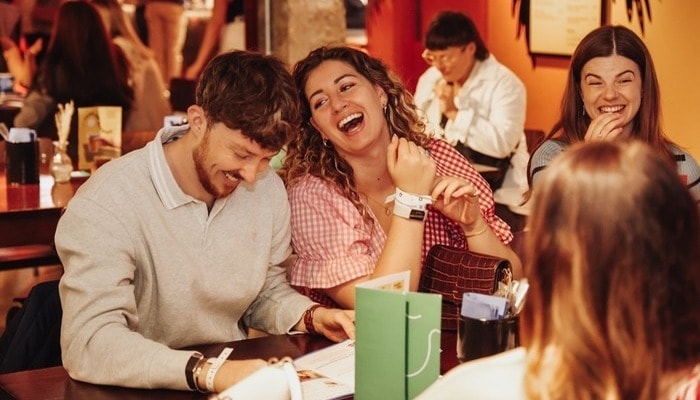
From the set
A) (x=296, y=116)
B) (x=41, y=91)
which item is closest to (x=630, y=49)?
(x=296, y=116)

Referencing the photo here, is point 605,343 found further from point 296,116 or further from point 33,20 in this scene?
point 33,20

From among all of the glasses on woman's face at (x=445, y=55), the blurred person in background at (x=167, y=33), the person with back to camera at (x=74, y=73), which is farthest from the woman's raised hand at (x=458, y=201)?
the blurred person in background at (x=167, y=33)

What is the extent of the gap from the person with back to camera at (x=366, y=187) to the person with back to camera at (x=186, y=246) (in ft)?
0.49

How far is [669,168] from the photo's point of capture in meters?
1.22

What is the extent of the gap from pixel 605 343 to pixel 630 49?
224 cm

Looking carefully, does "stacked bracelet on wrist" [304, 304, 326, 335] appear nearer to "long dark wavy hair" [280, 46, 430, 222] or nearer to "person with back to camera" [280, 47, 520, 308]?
"person with back to camera" [280, 47, 520, 308]

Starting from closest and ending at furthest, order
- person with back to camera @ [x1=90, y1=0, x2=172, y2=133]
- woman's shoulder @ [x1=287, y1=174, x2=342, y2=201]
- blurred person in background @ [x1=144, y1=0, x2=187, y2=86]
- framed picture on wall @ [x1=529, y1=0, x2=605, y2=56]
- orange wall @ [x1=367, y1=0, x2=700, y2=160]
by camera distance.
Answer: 1. woman's shoulder @ [x1=287, y1=174, x2=342, y2=201]
2. orange wall @ [x1=367, y1=0, x2=700, y2=160]
3. framed picture on wall @ [x1=529, y1=0, x2=605, y2=56]
4. person with back to camera @ [x1=90, y1=0, x2=172, y2=133]
5. blurred person in background @ [x1=144, y1=0, x2=187, y2=86]

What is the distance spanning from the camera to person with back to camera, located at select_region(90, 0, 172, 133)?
7.20 m

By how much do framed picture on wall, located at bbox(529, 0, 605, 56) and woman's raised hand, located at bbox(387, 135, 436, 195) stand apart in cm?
381

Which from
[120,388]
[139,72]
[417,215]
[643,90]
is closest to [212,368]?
[120,388]

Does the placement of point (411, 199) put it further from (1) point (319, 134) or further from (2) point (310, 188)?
(1) point (319, 134)

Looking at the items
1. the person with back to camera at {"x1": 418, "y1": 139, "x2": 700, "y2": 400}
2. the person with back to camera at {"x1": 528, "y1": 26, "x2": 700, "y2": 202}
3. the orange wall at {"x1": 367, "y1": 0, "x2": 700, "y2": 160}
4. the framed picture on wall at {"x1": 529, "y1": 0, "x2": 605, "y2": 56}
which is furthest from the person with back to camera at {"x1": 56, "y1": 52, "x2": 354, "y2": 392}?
Result: the framed picture on wall at {"x1": 529, "y1": 0, "x2": 605, "y2": 56}

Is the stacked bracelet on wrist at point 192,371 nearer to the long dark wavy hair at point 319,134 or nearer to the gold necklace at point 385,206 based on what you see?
the long dark wavy hair at point 319,134

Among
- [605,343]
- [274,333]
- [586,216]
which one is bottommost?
[274,333]
